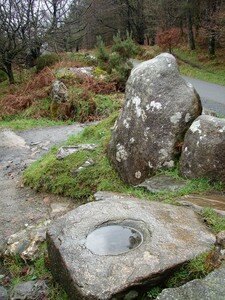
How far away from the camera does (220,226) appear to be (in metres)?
4.05

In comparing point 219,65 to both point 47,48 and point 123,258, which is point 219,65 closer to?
point 47,48

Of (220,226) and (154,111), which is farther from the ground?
(154,111)

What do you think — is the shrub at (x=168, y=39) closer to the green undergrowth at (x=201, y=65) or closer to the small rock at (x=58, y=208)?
the green undergrowth at (x=201, y=65)

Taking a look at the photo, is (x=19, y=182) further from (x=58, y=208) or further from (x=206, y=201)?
(x=206, y=201)

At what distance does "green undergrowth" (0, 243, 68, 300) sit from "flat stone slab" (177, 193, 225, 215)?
5.92 feet

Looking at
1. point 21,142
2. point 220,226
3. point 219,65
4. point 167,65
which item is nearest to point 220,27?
point 219,65

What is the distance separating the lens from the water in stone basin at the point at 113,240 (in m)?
3.72

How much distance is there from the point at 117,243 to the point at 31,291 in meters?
1.21

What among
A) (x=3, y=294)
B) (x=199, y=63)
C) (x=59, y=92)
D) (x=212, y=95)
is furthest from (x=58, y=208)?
(x=199, y=63)

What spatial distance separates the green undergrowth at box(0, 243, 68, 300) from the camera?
424 cm

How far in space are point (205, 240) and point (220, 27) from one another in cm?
1924

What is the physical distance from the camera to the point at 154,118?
6.02m

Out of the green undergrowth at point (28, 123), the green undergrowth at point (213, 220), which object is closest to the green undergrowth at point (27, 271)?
the green undergrowth at point (213, 220)

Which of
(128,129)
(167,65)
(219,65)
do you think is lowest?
(219,65)
